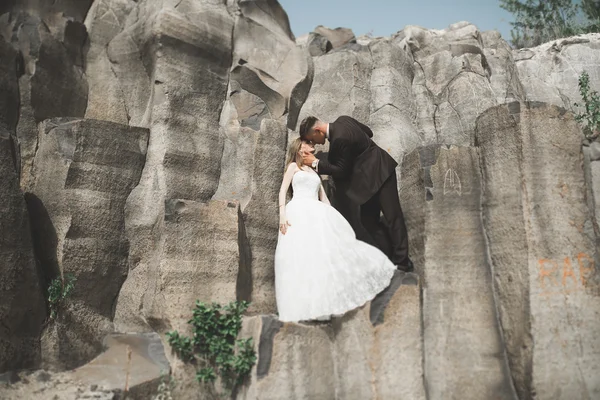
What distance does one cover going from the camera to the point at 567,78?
8.96m

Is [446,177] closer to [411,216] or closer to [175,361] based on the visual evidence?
[411,216]

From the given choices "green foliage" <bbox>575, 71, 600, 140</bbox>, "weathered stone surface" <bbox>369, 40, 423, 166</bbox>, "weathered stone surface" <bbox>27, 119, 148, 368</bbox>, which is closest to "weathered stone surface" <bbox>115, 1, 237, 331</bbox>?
"weathered stone surface" <bbox>27, 119, 148, 368</bbox>

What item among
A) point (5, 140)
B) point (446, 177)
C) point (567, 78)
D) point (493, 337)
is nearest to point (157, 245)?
point (5, 140)

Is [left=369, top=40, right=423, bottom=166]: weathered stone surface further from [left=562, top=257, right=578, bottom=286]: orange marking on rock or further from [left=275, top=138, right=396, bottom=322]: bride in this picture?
[left=562, top=257, right=578, bottom=286]: orange marking on rock

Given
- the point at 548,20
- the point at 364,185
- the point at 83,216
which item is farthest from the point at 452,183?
the point at 548,20

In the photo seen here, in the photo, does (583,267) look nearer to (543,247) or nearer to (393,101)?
(543,247)

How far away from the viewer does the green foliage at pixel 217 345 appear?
4934 millimetres

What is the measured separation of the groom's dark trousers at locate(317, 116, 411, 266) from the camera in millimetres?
5809

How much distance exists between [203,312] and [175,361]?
518 millimetres

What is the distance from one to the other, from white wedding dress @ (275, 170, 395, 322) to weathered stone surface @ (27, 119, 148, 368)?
2064 millimetres

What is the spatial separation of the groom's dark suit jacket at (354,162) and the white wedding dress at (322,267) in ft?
1.47

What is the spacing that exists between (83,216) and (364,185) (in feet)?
10.5

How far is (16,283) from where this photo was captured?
539 centimetres

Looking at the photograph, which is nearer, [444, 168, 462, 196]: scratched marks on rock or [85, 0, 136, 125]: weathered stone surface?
[444, 168, 462, 196]: scratched marks on rock
